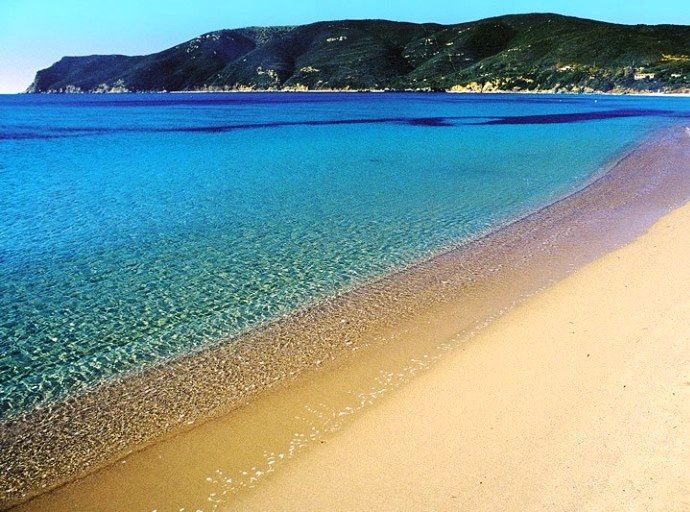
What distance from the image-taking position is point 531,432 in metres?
6.20

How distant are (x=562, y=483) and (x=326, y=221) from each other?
12.3 m

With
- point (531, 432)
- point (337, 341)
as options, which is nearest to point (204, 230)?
point (337, 341)

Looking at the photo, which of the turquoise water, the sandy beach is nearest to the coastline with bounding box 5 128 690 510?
the turquoise water

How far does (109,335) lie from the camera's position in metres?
9.30

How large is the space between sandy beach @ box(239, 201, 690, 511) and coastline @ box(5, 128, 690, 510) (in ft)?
2.80

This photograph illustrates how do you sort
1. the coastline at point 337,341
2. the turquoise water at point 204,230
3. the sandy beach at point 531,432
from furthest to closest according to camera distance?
the turquoise water at point 204,230 → the coastline at point 337,341 → the sandy beach at point 531,432

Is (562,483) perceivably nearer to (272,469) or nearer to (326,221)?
(272,469)

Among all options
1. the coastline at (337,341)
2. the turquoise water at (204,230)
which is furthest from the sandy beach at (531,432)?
the turquoise water at (204,230)

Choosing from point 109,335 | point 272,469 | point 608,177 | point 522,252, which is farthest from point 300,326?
A: point 608,177

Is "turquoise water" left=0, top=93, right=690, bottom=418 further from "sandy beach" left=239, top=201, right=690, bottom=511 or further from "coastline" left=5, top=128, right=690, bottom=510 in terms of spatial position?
"sandy beach" left=239, top=201, right=690, bottom=511

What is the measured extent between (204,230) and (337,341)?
27.9ft

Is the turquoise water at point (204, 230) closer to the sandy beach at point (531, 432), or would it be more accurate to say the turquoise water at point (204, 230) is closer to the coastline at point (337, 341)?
the coastline at point (337, 341)

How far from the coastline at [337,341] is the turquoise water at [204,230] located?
62 centimetres

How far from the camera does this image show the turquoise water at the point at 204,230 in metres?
9.34
